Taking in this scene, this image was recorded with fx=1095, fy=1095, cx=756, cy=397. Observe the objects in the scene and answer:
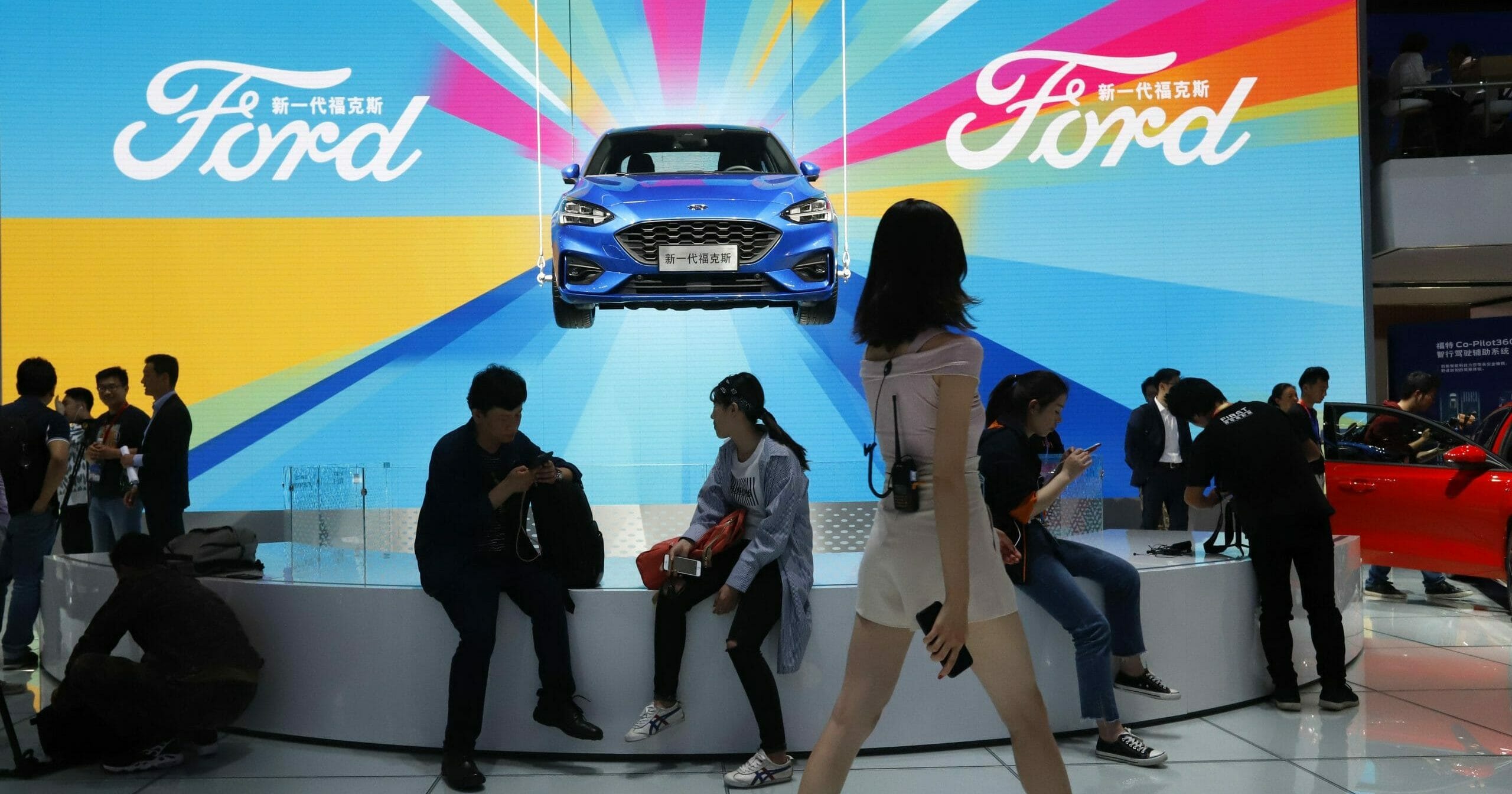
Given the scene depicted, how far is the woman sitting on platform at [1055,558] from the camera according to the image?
3.14m

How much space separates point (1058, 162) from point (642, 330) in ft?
9.45

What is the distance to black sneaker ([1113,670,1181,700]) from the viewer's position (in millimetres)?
3553

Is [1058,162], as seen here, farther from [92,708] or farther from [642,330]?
[92,708]

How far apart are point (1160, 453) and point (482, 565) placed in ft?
14.8

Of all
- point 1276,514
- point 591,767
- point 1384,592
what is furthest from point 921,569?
point 1384,592

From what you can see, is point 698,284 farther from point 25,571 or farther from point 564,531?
point 25,571

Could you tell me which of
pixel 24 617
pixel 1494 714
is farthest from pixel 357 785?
pixel 1494 714

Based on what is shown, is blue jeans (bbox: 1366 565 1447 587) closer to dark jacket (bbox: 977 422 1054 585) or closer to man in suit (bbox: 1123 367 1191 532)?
man in suit (bbox: 1123 367 1191 532)

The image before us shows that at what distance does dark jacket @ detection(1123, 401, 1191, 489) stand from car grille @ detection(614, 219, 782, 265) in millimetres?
2756

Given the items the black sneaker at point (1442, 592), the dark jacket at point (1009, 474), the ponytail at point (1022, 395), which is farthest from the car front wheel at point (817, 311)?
the black sneaker at point (1442, 592)

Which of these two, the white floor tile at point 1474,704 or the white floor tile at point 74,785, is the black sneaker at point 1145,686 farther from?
the white floor tile at point 74,785

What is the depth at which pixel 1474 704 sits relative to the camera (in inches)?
155

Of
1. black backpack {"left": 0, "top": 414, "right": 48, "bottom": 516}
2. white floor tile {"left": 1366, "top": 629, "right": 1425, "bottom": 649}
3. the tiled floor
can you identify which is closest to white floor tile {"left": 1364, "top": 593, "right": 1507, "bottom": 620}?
white floor tile {"left": 1366, "top": 629, "right": 1425, "bottom": 649}

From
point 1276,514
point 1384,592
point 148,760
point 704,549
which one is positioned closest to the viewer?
point 704,549
